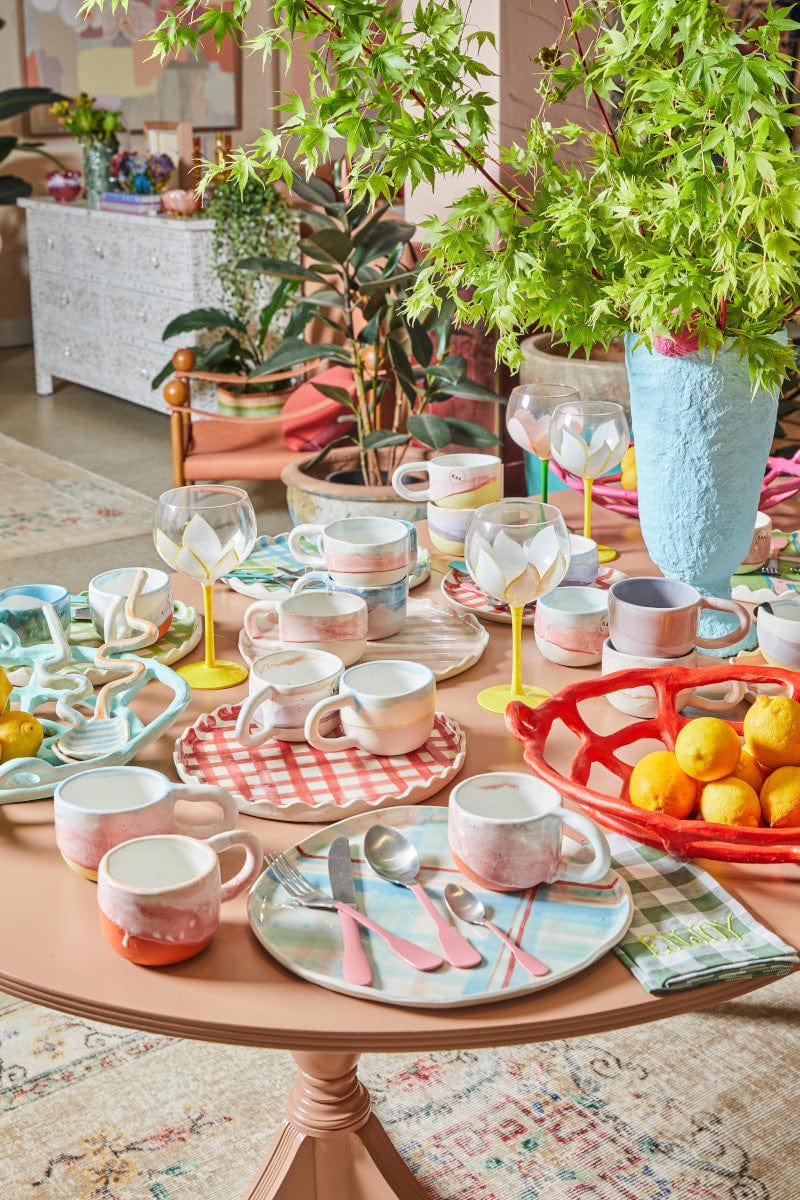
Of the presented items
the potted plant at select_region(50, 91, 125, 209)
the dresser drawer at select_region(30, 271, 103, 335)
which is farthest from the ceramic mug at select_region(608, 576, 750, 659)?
the potted plant at select_region(50, 91, 125, 209)

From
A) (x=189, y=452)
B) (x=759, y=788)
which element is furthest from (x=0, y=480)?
(x=759, y=788)

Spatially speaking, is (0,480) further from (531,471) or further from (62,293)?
(531,471)

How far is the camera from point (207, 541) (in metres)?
1.32

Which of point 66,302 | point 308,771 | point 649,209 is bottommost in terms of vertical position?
point 66,302

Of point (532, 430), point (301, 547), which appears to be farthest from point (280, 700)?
point (532, 430)

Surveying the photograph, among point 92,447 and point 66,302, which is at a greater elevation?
point 66,302

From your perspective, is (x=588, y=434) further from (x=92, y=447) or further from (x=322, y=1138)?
(x=92, y=447)

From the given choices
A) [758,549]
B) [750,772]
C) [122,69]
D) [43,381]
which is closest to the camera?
[750,772]

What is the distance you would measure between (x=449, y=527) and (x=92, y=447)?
3.91 m

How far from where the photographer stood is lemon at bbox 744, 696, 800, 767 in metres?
1.04

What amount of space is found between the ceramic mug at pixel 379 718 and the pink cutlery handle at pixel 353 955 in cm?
25

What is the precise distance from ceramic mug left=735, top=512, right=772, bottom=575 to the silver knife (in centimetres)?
84

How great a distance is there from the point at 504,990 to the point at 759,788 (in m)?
0.33

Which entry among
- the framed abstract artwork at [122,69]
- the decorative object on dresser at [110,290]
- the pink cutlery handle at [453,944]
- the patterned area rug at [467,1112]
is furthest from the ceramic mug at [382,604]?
the framed abstract artwork at [122,69]
